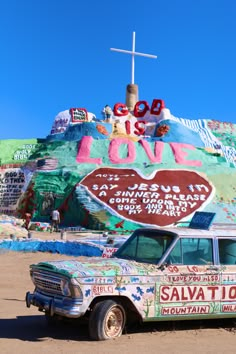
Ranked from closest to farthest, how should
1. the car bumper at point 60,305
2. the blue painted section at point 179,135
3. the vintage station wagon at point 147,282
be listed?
1. the car bumper at point 60,305
2. the vintage station wagon at point 147,282
3. the blue painted section at point 179,135

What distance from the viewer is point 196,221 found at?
24.7 feet

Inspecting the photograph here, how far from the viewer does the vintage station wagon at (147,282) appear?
5.94 meters

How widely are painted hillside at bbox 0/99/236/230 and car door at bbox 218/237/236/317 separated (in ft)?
56.8

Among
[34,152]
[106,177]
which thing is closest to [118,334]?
[106,177]

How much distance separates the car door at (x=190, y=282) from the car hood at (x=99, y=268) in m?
0.30

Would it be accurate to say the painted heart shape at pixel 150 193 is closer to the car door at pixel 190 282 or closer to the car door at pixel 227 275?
the car door at pixel 227 275

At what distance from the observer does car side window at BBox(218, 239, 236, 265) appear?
705 centimetres

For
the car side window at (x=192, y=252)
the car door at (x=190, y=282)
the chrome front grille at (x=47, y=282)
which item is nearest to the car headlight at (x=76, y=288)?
the chrome front grille at (x=47, y=282)

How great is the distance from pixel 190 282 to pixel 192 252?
44 centimetres

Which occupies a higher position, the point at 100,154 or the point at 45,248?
the point at 100,154

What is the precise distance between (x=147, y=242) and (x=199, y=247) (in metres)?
0.76

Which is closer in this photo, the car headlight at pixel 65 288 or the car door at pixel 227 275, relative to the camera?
the car headlight at pixel 65 288

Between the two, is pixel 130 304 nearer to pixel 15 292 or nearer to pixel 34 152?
pixel 15 292

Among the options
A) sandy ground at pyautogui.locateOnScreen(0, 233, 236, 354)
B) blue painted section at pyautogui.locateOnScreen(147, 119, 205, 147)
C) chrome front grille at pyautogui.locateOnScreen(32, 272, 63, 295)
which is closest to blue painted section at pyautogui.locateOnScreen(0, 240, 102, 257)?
sandy ground at pyautogui.locateOnScreen(0, 233, 236, 354)
